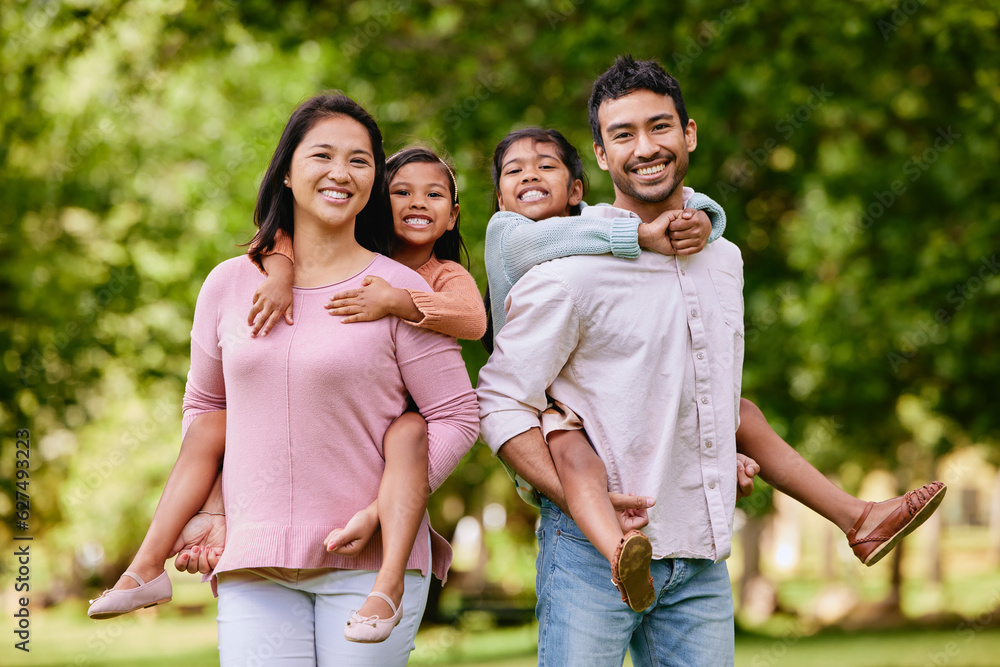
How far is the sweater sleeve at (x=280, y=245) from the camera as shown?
8.46 ft

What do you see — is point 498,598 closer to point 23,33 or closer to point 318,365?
point 23,33

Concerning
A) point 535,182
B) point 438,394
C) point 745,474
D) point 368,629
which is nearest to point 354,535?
point 368,629

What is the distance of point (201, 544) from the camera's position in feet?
8.16

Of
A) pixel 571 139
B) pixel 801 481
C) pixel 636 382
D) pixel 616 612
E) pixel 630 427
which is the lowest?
pixel 616 612

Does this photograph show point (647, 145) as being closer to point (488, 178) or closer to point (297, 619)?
point (297, 619)

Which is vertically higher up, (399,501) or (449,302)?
(449,302)

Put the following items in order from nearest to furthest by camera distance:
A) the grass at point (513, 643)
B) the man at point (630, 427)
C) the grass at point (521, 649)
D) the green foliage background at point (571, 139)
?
1. the man at point (630, 427)
2. the green foliage background at point (571, 139)
3. the grass at point (521, 649)
4. the grass at point (513, 643)

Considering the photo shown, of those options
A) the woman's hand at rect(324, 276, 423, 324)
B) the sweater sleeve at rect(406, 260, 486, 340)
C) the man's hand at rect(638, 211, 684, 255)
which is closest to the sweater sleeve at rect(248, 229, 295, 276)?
the woman's hand at rect(324, 276, 423, 324)

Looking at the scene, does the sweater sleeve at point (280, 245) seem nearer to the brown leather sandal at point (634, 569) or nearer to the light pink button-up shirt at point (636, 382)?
the light pink button-up shirt at point (636, 382)

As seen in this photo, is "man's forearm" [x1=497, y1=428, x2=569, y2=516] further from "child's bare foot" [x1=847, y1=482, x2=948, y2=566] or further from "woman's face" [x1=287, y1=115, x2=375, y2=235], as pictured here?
"child's bare foot" [x1=847, y1=482, x2=948, y2=566]

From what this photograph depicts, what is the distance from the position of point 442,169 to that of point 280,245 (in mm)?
703

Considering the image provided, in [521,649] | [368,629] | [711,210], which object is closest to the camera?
[368,629]

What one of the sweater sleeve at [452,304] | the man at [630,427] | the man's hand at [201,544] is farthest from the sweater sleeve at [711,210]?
the man's hand at [201,544]

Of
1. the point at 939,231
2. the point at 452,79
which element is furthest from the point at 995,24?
the point at 452,79
